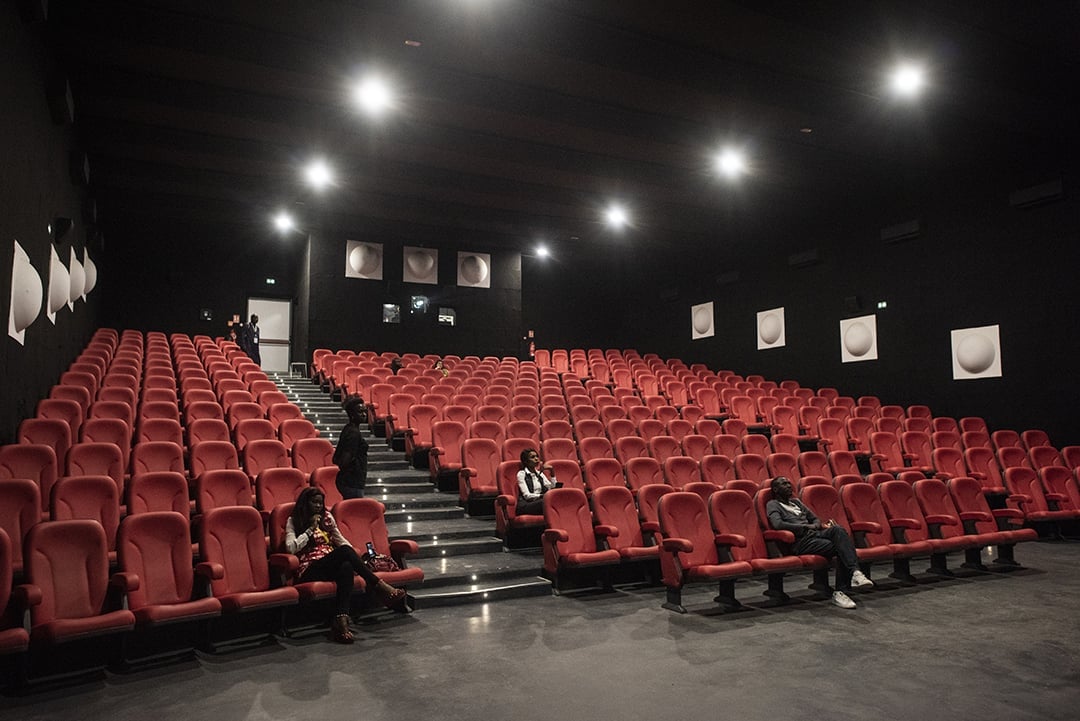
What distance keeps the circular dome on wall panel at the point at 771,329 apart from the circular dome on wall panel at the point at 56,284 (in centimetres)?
980

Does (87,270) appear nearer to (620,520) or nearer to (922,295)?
(620,520)

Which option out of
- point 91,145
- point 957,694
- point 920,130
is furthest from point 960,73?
point 91,145

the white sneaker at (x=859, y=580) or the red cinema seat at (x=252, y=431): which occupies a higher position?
the red cinema seat at (x=252, y=431)

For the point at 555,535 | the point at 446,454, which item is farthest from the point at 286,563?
the point at 446,454

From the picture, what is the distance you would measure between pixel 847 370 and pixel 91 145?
10.4m

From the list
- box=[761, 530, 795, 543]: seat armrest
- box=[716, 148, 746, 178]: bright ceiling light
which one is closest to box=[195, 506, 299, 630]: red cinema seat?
box=[761, 530, 795, 543]: seat armrest

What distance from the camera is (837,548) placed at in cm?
446

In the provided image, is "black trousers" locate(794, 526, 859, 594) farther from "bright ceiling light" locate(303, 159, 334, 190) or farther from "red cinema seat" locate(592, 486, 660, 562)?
"bright ceiling light" locate(303, 159, 334, 190)

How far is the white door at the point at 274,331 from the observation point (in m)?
13.4

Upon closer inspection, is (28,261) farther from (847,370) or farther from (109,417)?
(847,370)

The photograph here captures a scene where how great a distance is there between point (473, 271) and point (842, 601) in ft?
33.3

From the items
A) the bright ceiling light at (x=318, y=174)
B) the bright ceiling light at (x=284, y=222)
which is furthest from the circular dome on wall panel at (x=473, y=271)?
the bright ceiling light at (x=318, y=174)

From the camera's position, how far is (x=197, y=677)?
3.09 metres

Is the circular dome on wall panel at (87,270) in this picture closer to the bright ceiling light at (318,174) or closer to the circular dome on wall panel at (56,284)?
the circular dome on wall panel at (56,284)
